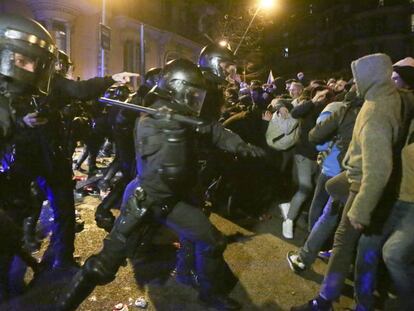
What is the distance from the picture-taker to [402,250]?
9.23ft

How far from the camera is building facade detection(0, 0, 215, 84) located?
15547 mm

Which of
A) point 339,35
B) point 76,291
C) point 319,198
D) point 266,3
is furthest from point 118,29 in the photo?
point 339,35

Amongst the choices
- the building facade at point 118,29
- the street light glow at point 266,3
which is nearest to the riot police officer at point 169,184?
the building facade at point 118,29

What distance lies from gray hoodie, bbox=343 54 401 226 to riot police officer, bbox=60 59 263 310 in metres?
0.87

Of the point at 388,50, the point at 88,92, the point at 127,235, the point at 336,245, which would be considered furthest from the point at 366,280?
the point at 388,50

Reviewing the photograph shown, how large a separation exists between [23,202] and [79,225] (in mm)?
1490

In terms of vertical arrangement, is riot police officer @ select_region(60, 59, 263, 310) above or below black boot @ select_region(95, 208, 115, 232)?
above

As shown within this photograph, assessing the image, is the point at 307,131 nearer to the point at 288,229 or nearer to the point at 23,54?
the point at 288,229

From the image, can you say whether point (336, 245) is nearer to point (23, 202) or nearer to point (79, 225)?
point (23, 202)

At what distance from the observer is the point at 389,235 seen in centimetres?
296

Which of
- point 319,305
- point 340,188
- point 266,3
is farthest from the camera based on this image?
point 266,3

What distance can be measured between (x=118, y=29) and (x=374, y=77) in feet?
61.7

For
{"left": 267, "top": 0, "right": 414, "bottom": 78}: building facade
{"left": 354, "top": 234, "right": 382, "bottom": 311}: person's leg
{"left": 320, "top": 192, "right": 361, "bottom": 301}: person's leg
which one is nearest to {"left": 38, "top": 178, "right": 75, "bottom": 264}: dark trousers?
{"left": 320, "top": 192, "right": 361, "bottom": 301}: person's leg

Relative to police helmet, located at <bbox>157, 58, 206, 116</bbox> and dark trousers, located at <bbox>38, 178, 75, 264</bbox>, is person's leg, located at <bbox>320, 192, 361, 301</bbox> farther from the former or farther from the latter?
dark trousers, located at <bbox>38, 178, 75, 264</bbox>
